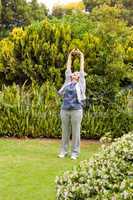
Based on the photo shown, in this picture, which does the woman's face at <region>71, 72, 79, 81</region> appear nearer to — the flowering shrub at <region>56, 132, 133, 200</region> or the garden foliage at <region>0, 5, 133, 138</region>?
the garden foliage at <region>0, 5, 133, 138</region>

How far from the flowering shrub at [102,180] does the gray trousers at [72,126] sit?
4.83 m

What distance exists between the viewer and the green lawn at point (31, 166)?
9430 millimetres

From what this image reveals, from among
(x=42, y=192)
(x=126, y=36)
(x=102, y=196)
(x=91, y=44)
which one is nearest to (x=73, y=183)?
(x=102, y=196)

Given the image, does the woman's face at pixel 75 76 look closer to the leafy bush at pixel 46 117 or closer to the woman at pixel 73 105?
the woman at pixel 73 105

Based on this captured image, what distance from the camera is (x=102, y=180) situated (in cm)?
616

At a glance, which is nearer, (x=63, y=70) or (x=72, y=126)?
(x=72, y=126)

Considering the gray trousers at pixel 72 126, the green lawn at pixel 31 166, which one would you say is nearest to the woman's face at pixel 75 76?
the gray trousers at pixel 72 126

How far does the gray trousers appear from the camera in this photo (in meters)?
12.2

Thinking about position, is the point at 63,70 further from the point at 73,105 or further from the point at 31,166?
the point at 31,166

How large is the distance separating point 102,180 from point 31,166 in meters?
5.49

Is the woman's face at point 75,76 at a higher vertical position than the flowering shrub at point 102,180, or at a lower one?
higher

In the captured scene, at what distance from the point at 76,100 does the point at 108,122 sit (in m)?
3.65

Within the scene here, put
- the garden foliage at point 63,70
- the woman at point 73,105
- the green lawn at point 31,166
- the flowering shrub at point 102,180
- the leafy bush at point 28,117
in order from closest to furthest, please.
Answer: the flowering shrub at point 102,180 → the green lawn at point 31,166 → the woman at point 73,105 → the leafy bush at point 28,117 → the garden foliage at point 63,70

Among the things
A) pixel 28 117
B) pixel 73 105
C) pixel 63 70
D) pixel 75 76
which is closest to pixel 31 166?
pixel 73 105
